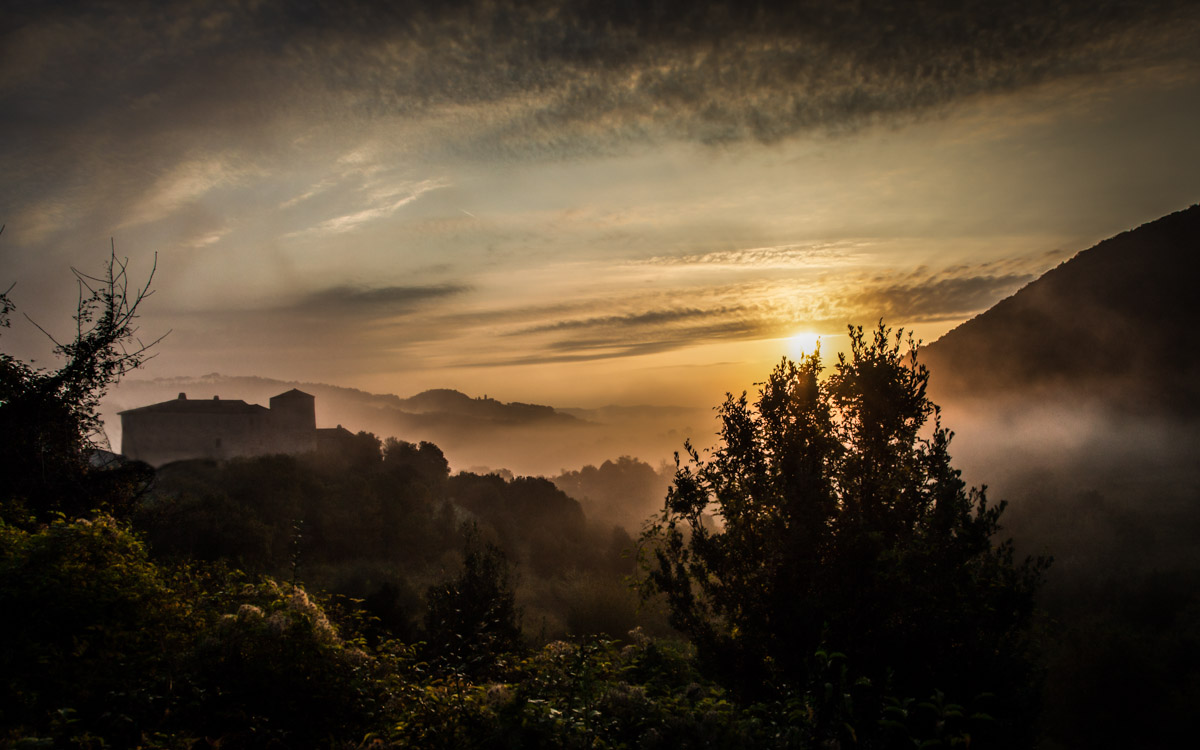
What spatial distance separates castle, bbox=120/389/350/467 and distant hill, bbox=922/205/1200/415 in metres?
79.0

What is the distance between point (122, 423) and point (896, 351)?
6725cm

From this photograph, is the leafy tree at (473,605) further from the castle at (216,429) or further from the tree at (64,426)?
the castle at (216,429)

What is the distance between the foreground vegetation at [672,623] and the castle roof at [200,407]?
162ft

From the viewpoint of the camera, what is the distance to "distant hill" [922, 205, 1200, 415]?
68.1 m

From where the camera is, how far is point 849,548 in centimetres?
735

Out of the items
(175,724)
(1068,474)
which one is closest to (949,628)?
(175,724)

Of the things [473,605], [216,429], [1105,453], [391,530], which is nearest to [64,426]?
[473,605]

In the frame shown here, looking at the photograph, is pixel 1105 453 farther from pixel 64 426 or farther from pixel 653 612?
pixel 64 426

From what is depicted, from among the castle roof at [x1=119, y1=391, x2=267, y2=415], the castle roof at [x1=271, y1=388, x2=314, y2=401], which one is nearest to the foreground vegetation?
the castle roof at [x1=119, y1=391, x2=267, y2=415]

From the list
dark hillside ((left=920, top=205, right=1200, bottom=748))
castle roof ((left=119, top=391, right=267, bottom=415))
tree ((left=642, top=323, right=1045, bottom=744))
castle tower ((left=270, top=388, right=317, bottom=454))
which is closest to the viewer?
tree ((left=642, top=323, right=1045, bottom=744))

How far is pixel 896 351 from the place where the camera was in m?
8.55

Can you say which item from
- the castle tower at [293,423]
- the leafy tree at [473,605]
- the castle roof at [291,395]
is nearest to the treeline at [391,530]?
the leafy tree at [473,605]

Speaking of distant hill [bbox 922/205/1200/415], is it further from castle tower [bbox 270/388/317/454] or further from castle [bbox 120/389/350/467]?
castle [bbox 120/389/350/467]

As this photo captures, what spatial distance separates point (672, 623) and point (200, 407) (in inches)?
2371
